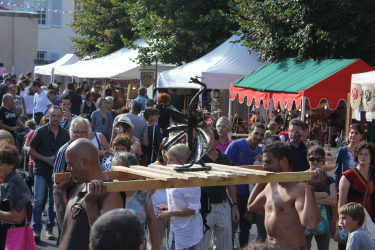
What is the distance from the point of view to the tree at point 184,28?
1599 cm

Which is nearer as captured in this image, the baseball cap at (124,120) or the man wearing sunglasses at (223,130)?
the baseball cap at (124,120)

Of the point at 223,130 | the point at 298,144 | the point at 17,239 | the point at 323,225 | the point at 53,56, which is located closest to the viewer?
the point at 17,239

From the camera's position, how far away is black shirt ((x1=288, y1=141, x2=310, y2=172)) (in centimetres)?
596

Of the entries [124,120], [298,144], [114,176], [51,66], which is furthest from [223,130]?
[51,66]

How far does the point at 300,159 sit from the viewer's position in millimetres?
6039

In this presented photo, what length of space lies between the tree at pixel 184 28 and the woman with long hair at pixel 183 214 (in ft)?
39.4

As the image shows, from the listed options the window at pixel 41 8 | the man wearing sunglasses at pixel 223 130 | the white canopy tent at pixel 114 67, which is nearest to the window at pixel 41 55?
the window at pixel 41 8

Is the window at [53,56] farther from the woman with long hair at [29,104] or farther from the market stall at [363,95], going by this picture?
the market stall at [363,95]

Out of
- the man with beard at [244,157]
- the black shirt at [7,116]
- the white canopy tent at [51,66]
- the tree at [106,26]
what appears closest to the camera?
the man with beard at [244,157]

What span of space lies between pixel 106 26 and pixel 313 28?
1285 centimetres

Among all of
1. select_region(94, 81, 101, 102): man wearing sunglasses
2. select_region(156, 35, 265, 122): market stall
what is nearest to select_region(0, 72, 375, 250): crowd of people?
select_region(156, 35, 265, 122): market stall

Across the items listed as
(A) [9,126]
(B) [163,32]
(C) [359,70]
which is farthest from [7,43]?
(C) [359,70]

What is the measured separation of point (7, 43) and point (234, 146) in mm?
25172

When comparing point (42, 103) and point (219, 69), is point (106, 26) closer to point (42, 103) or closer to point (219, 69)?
point (219, 69)
